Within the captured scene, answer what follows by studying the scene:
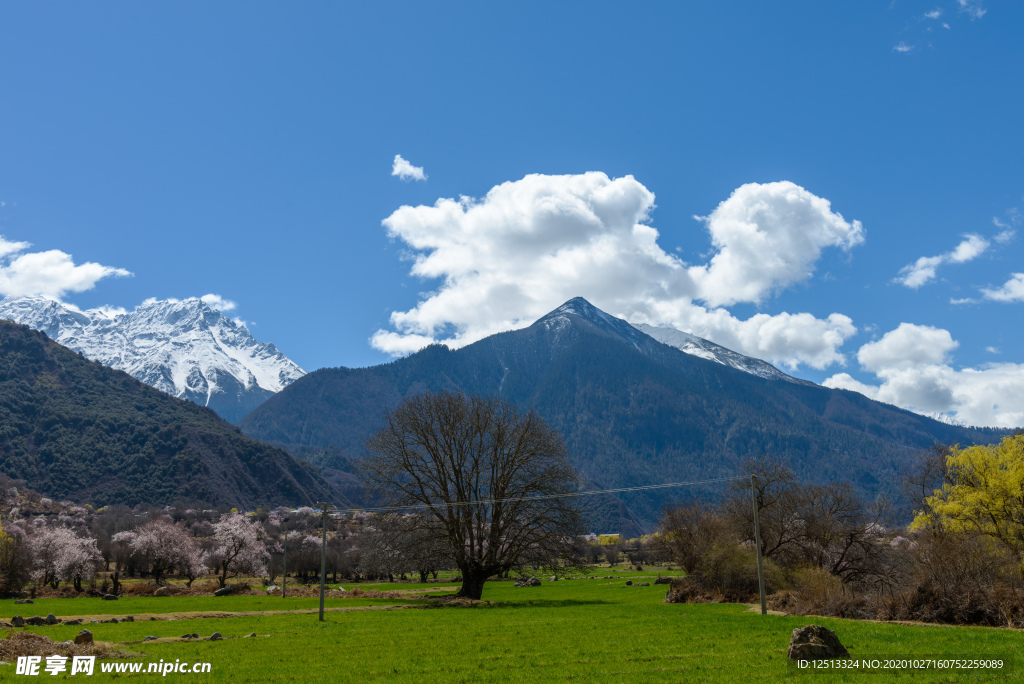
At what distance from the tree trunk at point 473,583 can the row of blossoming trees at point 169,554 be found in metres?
2.56

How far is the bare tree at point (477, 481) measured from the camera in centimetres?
4800

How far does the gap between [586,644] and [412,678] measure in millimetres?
8291

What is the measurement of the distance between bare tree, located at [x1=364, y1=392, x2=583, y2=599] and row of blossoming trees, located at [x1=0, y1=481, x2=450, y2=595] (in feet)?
10.3

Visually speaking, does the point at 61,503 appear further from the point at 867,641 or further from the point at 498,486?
the point at 867,641

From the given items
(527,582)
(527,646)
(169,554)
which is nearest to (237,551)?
(169,554)

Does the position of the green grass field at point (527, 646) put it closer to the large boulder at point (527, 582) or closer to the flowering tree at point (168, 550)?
the flowering tree at point (168, 550)

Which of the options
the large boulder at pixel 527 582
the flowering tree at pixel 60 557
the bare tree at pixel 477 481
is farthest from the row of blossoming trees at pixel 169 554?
the large boulder at pixel 527 582

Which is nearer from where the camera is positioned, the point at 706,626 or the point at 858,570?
the point at 706,626

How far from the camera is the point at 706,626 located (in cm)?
2817

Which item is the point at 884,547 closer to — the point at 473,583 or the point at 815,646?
the point at 473,583

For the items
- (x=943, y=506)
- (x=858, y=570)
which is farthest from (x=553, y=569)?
(x=943, y=506)

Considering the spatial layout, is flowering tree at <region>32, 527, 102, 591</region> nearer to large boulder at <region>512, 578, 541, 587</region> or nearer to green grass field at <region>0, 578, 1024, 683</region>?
green grass field at <region>0, 578, 1024, 683</region>

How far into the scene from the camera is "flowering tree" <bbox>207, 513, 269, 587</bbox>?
83000 millimetres

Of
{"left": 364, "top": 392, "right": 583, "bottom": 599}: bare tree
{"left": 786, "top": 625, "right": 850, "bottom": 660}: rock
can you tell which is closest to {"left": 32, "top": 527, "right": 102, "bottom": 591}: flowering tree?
{"left": 364, "top": 392, "right": 583, "bottom": 599}: bare tree
